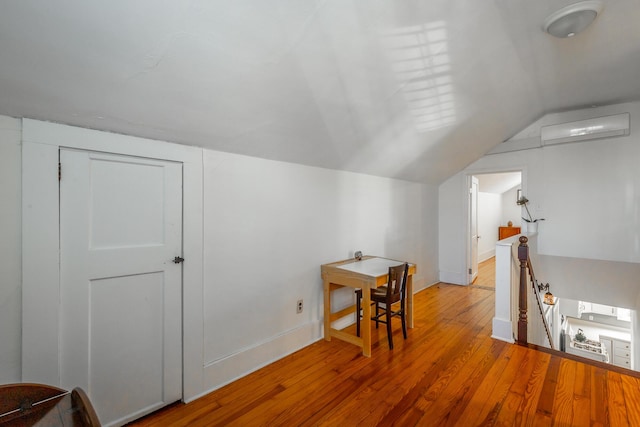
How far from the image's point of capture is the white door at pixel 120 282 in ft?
4.91

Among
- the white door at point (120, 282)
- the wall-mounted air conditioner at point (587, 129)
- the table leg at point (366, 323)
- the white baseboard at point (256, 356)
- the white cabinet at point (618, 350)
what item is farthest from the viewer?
the white cabinet at point (618, 350)

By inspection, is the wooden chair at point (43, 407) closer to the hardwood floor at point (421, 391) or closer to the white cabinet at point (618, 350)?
the hardwood floor at point (421, 391)

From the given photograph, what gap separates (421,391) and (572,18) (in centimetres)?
283

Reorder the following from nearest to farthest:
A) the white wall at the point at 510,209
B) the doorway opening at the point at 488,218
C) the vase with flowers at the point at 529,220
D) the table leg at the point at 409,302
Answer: the table leg at the point at 409,302
the vase with flowers at the point at 529,220
the doorway opening at the point at 488,218
the white wall at the point at 510,209

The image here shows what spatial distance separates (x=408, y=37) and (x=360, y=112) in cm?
64

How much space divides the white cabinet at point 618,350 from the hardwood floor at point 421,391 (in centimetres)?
577

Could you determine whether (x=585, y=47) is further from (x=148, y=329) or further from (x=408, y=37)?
(x=148, y=329)

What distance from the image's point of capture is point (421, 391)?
6.54ft

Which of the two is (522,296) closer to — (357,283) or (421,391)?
(421,391)

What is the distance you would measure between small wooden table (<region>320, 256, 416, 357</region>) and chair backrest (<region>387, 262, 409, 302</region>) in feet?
0.24

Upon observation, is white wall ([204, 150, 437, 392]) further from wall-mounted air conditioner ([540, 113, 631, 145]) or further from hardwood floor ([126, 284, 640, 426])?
wall-mounted air conditioner ([540, 113, 631, 145])

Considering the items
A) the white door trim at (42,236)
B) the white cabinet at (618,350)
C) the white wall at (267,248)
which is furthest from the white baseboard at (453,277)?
the white door trim at (42,236)

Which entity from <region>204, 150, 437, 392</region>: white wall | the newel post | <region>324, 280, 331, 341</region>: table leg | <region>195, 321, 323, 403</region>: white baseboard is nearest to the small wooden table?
<region>324, 280, 331, 341</region>: table leg

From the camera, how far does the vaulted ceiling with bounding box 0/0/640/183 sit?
44.2 inches
